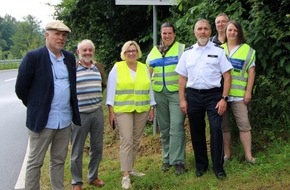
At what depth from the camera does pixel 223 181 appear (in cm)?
481

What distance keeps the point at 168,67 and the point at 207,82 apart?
0.69 m

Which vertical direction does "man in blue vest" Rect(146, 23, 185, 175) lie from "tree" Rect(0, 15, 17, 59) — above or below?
below

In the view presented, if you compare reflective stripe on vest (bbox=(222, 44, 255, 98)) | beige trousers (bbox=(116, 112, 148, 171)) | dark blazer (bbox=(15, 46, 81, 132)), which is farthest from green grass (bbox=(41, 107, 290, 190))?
dark blazer (bbox=(15, 46, 81, 132))

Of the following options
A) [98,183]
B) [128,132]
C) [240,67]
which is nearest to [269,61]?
[240,67]

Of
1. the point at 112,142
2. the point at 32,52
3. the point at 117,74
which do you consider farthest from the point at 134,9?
the point at 32,52

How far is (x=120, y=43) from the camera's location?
10711 mm

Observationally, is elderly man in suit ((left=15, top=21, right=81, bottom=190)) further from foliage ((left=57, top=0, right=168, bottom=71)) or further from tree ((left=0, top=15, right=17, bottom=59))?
tree ((left=0, top=15, right=17, bottom=59))

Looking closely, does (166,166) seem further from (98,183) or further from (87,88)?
(87,88)

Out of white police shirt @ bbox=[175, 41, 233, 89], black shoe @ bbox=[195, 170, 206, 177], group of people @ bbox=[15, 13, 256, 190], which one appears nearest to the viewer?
group of people @ bbox=[15, 13, 256, 190]

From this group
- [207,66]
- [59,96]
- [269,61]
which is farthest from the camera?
[269,61]

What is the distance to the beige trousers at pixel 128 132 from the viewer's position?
16.9ft

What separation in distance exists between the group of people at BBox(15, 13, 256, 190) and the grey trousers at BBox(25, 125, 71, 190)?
11 millimetres

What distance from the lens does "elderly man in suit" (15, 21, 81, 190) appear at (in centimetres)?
423

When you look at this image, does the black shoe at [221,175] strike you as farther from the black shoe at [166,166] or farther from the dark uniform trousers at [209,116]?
the black shoe at [166,166]
